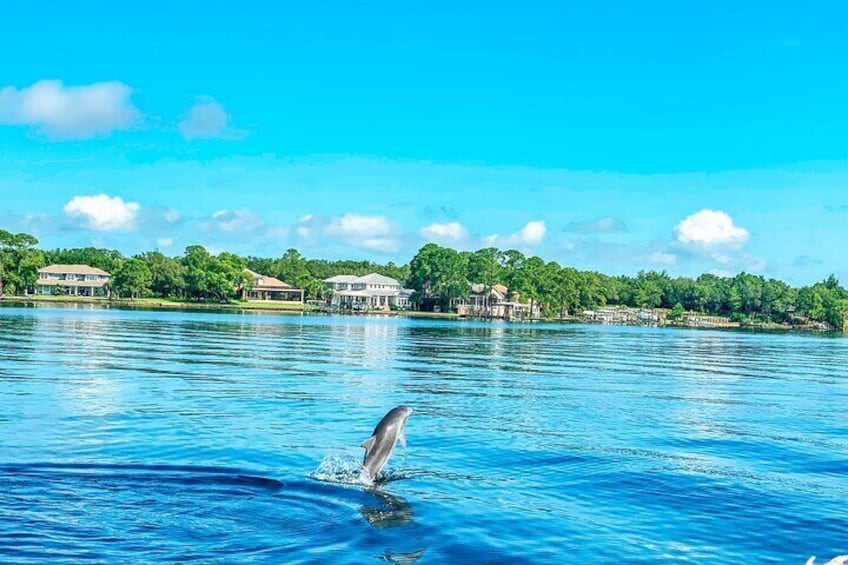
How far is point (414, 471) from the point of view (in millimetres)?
17266

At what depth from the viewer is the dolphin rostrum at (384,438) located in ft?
49.6

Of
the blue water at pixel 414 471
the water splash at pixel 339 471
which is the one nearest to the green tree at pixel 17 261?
the blue water at pixel 414 471

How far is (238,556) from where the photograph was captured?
37.4 ft

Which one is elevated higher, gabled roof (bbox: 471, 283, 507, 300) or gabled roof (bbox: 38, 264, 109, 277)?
gabled roof (bbox: 38, 264, 109, 277)

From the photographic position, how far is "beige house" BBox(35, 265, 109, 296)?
181500mm

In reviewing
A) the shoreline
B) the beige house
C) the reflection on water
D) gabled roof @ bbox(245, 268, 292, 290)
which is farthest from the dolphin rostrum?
the beige house

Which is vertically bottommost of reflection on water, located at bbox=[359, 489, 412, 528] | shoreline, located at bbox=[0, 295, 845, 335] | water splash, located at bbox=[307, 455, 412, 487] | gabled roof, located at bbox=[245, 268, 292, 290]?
reflection on water, located at bbox=[359, 489, 412, 528]

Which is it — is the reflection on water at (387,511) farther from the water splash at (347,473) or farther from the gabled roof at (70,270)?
the gabled roof at (70,270)

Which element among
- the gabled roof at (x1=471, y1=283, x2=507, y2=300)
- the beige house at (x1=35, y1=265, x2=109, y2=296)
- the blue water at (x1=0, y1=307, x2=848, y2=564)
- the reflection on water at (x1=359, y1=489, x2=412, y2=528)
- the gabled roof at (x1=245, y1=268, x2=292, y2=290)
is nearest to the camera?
the blue water at (x1=0, y1=307, x2=848, y2=564)

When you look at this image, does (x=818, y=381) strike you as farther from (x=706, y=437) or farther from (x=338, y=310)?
(x=338, y=310)

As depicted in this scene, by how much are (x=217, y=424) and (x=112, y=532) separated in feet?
33.6

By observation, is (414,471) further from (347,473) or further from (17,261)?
(17,261)

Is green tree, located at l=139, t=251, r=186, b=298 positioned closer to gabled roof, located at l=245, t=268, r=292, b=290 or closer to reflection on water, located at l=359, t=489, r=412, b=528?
gabled roof, located at l=245, t=268, r=292, b=290

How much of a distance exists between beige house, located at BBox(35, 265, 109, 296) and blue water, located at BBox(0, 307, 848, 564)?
156179 millimetres
